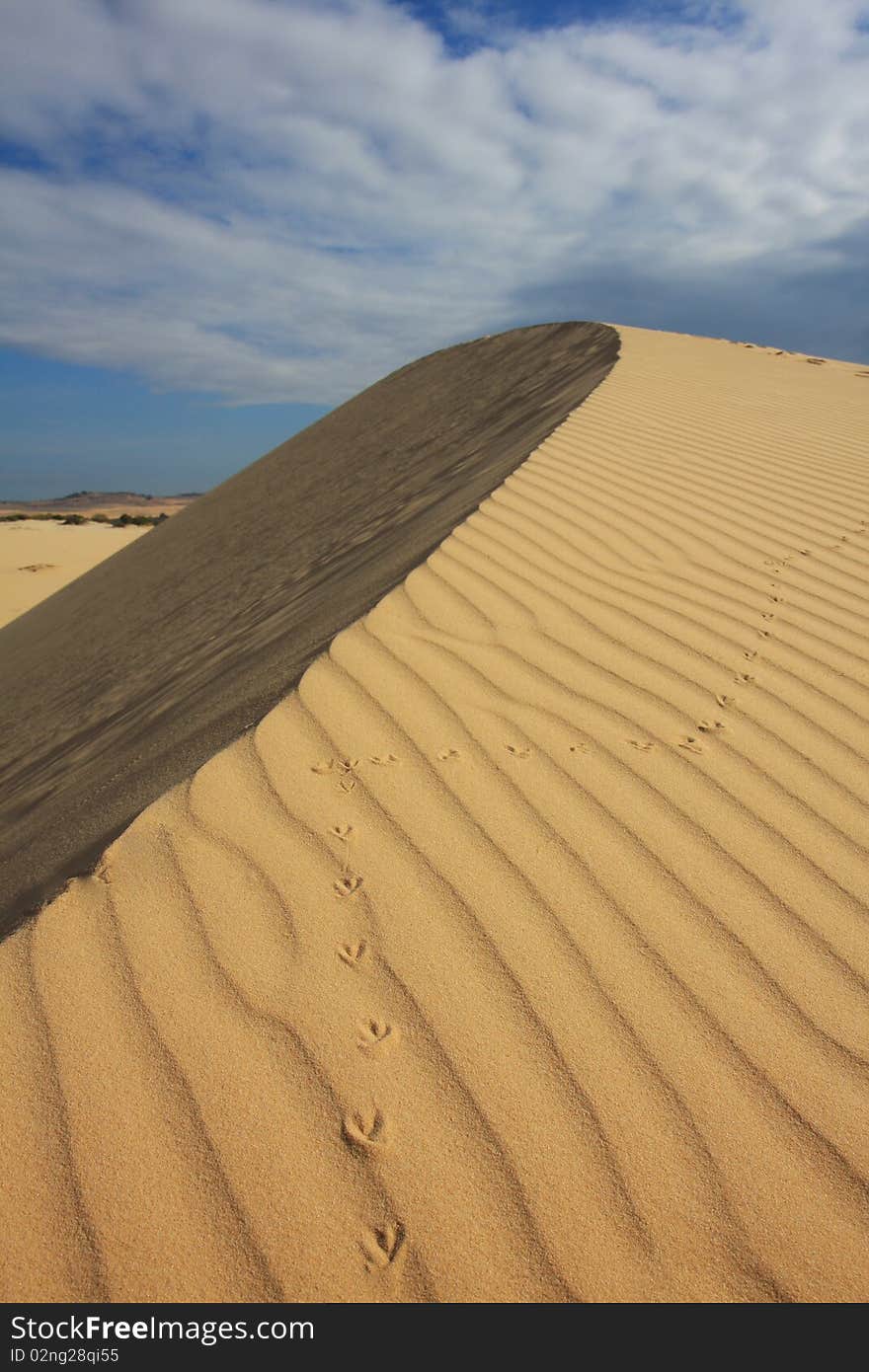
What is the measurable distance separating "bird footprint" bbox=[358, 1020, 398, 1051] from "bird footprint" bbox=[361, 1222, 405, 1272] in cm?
27

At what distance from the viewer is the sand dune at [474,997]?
3.59ft

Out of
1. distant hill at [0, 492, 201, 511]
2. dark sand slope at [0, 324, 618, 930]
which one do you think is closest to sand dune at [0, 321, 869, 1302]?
dark sand slope at [0, 324, 618, 930]

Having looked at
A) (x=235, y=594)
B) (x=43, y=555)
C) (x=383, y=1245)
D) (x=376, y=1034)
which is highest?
(x=235, y=594)

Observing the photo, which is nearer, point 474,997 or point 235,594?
point 474,997

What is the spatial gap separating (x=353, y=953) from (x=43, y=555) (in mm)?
15512

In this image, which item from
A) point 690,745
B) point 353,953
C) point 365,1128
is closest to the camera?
point 365,1128

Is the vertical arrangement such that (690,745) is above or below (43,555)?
above

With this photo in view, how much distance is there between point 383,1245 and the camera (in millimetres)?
1081

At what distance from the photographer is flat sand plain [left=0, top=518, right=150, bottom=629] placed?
475 inches

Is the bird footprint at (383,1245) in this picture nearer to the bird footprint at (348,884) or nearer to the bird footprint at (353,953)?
the bird footprint at (353,953)

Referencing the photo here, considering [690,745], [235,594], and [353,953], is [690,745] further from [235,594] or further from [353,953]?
[235,594]

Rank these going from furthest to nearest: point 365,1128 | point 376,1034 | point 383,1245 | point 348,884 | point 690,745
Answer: point 690,745 < point 348,884 < point 376,1034 < point 365,1128 < point 383,1245

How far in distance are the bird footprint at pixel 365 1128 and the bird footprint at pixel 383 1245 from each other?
11 cm

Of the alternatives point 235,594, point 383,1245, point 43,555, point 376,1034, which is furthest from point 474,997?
point 43,555
